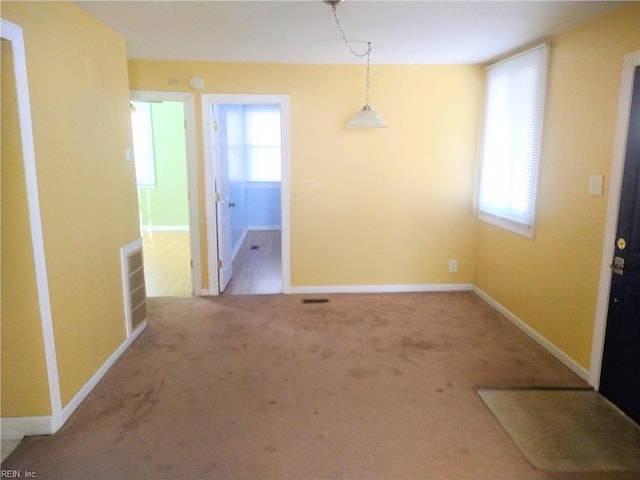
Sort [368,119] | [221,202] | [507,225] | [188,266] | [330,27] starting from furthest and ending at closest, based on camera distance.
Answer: [188,266] < [221,202] < [507,225] < [368,119] < [330,27]

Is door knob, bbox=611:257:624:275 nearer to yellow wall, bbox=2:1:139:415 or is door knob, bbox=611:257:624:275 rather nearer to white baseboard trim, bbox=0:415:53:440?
yellow wall, bbox=2:1:139:415

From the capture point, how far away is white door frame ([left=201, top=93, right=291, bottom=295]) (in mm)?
4273

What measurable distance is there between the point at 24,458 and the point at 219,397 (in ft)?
3.30

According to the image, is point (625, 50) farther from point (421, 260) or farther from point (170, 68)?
Result: point (170, 68)

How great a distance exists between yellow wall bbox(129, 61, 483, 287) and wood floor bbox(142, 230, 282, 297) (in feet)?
2.21

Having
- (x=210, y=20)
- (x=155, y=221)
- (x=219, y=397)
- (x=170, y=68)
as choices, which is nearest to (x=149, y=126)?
(x=155, y=221)

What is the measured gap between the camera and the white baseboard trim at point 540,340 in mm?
2965

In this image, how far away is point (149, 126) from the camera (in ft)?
26.0

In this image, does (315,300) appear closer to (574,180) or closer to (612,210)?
(574,180)

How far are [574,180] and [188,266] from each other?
14.9 feet

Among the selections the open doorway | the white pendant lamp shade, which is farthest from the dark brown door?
the open doorway

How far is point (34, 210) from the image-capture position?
2.13m

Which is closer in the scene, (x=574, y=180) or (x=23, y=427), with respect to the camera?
(x=23, y=427)

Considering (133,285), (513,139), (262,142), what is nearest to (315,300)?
(133,285)
